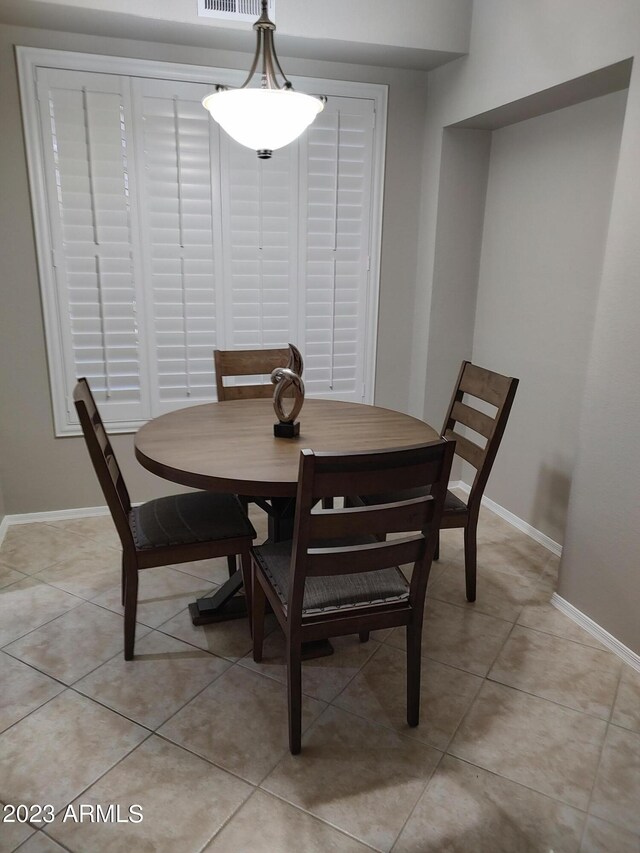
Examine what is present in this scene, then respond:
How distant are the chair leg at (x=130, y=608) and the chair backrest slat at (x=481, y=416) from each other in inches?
50.3

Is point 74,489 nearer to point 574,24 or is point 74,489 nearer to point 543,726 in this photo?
point 543,726

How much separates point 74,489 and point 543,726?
2478mm

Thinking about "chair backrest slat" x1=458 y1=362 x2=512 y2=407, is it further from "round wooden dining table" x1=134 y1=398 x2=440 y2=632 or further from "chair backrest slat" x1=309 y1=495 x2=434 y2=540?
"chair backrest slat" x1=309 y1=495 x2=434 y2=540

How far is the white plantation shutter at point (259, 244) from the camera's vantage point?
3.09 m

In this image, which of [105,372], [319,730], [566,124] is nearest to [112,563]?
[105,372]

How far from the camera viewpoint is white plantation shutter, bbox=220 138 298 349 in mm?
3094

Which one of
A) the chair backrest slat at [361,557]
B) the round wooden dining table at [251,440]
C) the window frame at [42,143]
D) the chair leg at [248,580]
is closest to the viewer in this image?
the chair backrest slat at [361,557]

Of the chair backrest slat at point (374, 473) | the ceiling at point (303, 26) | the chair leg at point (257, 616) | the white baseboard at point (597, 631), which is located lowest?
the white baseboard at point (597, 631)

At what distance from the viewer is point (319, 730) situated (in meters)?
1.80

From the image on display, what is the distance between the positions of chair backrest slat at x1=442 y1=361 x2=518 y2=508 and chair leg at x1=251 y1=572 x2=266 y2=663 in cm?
92

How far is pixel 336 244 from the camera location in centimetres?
330

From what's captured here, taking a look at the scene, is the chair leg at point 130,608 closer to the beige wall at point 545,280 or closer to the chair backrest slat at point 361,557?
the chair backrest slat at point 361,557

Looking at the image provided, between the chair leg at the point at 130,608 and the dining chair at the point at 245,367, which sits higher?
the dining chair at the point at 245,367

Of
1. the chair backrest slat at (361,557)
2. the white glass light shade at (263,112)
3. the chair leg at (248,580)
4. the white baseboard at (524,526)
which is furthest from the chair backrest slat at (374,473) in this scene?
the white baseboard at (524,526)
